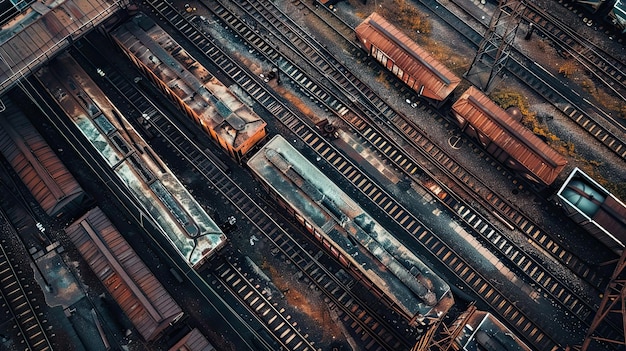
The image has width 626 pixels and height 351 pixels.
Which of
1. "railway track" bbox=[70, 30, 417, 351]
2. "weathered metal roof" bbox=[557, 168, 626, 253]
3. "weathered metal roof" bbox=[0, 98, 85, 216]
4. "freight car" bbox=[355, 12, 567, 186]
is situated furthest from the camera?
"freight car" bbox=[355, 12, 567, 186]

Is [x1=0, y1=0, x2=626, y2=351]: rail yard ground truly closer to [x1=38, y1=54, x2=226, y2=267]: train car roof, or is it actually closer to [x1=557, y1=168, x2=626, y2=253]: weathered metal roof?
[x1=557, y1=168, x2=626, y2=253]: weathered metal roof

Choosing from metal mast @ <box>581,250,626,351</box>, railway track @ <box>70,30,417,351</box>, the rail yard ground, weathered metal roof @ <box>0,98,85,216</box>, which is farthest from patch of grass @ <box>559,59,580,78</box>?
weathered metal roof @ <box>0,98,85,216</box>

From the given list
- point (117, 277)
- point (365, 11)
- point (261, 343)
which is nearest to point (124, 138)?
point (117, 277)

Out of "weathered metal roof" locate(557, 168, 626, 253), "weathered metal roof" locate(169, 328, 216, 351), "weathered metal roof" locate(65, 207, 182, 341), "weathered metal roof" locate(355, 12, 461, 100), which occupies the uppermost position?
"weathered metal roof" locate(355, 12, 461, 100)

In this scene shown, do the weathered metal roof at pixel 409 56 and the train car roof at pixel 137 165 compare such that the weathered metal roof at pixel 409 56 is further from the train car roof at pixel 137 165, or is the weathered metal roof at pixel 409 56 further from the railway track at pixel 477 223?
the train car roof at pixel 137 165

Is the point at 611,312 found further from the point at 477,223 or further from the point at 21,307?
the point at 21,307

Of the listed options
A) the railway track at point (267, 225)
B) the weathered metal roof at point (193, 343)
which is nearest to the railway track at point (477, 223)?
the railway track at point (267, 225)
